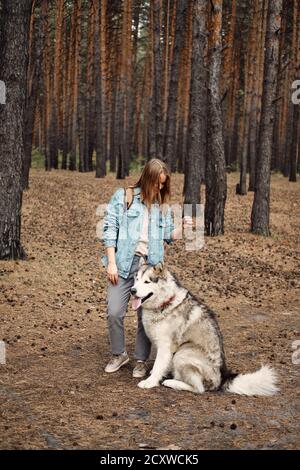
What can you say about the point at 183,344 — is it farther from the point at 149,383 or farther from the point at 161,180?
the point at 161,180

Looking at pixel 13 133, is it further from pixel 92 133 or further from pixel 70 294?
pixel 92 133

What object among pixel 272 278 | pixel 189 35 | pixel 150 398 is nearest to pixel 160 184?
pixel 150 398

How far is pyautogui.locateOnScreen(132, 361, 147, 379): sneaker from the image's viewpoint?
6664 mm

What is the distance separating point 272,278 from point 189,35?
67.6 ft

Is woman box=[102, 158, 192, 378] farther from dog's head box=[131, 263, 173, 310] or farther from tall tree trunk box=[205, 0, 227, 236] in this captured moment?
tall tree trunk box=[205, 0, 227, 236]

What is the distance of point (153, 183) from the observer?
253 inches

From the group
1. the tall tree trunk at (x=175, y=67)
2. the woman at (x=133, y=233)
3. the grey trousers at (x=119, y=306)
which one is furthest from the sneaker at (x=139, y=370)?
the tall tree trunk at (x=175, y=67)

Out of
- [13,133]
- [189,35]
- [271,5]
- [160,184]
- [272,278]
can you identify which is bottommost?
[272,278]

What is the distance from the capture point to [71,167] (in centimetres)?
3247

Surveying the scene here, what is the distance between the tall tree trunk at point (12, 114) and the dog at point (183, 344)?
5.55 metres

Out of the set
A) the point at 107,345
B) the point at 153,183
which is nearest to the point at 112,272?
the point at 153,183

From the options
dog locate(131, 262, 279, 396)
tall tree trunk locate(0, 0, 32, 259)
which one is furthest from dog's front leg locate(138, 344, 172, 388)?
tall tree trunk locate(0, 0, 32, 259)

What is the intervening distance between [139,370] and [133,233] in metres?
1.67
